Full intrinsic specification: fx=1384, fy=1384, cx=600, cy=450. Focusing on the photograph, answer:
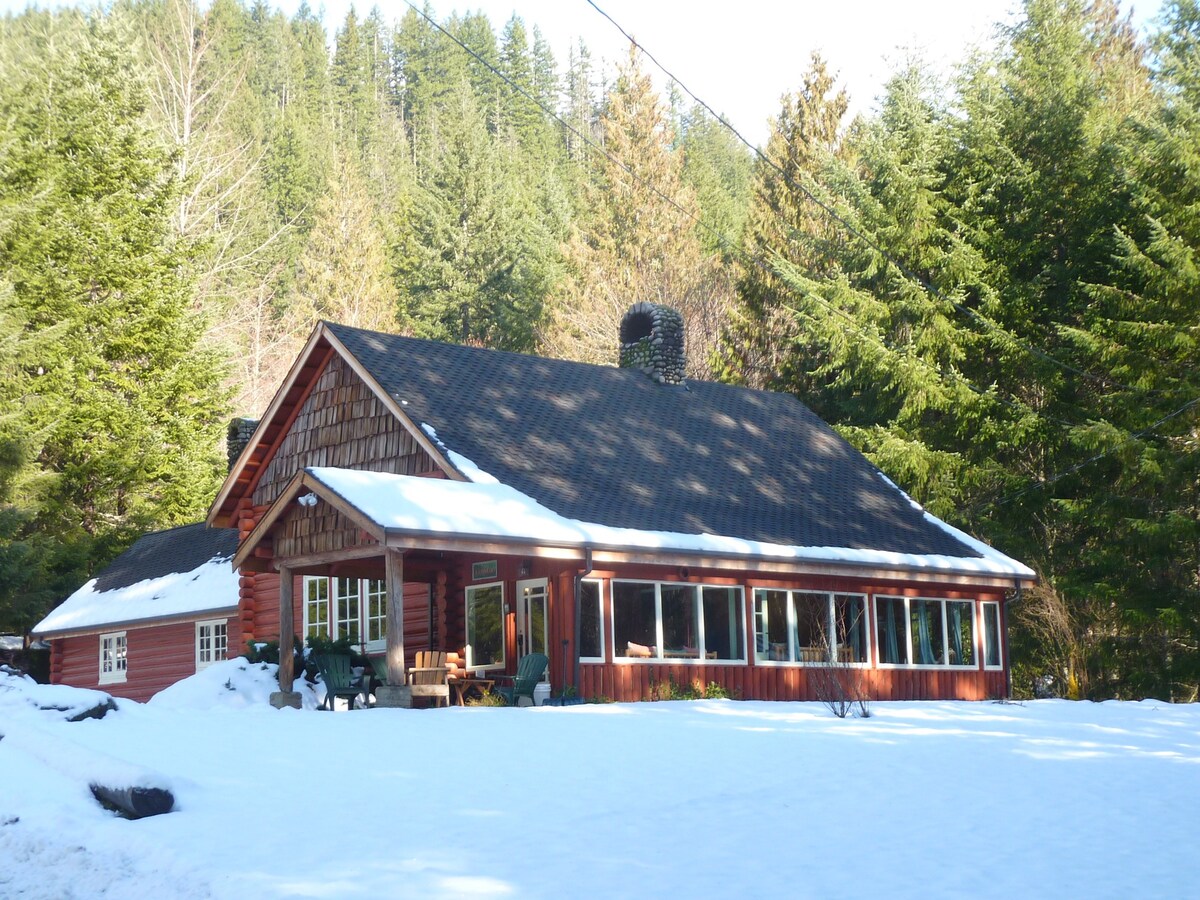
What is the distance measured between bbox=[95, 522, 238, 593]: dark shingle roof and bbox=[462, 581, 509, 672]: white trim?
28.7ft

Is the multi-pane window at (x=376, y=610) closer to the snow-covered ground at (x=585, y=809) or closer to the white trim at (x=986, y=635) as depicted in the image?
the snow-covered ground at (x=585, y=809)

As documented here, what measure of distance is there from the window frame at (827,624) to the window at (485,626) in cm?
384

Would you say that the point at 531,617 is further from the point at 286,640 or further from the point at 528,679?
the point at 286,640

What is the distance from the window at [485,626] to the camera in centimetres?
2017

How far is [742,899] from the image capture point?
279 inches

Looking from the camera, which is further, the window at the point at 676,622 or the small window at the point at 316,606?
the small window at the point at 316,606

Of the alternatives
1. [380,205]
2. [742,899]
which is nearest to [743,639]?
[742,899]

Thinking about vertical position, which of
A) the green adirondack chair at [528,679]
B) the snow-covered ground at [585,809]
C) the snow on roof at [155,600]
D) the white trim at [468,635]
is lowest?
the snow-covered ground at [585,809]

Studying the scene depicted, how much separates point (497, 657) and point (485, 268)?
3655 centimetres

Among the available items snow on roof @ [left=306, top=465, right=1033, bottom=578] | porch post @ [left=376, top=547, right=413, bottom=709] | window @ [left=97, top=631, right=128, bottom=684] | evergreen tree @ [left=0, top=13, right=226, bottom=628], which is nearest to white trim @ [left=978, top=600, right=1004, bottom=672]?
snow on roof @ [left=306, top=465, right=1033, bottom=578]

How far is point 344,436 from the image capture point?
870 inches

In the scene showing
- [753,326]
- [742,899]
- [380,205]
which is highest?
[380,205]

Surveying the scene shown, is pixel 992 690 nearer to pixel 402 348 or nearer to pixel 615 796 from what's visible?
pixel 402 348

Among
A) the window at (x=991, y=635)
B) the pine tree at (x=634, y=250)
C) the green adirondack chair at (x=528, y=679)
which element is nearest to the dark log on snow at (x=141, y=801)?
the green adirondack chair at (x=528, y=679)
